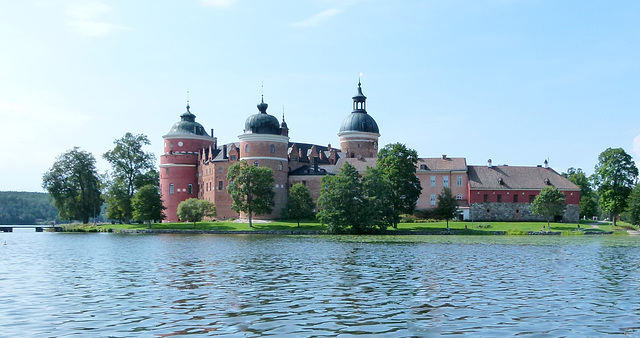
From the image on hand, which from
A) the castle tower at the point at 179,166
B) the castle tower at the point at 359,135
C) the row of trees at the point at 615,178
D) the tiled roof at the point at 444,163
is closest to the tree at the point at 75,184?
the castle tower at the point at 179,166

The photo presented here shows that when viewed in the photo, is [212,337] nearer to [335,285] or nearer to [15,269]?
[335,285]

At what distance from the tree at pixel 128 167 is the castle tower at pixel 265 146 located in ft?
47.7

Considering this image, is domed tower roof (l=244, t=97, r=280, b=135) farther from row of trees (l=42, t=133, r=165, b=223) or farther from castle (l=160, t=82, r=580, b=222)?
row of trees (l=42, t=133, r=165, b=223)

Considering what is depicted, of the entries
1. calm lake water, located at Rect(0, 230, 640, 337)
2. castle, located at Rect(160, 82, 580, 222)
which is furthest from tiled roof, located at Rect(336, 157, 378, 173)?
calm lake water, located at Rect(0, 230, 640, 337)

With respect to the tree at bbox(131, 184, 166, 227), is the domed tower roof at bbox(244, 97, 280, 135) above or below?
above

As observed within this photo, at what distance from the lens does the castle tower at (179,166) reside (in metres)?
95.6

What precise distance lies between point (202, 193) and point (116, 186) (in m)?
13.3

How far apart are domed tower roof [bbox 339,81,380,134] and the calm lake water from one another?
68929 millimetres

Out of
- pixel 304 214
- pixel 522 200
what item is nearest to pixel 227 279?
pixel 304 214

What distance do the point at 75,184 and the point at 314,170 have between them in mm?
33739

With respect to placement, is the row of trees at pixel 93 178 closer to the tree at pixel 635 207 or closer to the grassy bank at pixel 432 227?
the grassy bank at pixel 432 227

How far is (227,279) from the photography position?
24031 mm

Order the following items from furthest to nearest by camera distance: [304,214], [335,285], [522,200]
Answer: [522,200]
[304,214]
[335,285]

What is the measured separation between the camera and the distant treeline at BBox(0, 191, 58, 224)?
166875mm
